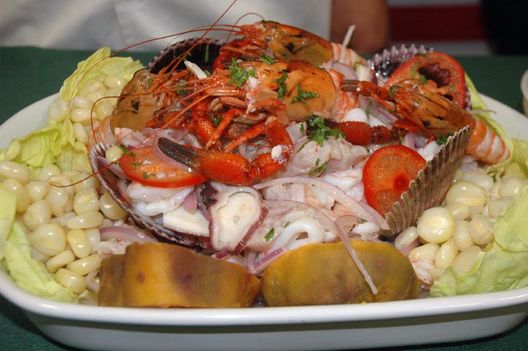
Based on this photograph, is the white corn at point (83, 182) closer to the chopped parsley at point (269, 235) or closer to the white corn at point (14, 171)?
the white corn at point (14, 171)

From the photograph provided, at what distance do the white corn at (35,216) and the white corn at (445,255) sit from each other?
880 mm

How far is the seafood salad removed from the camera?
1484 millimetres

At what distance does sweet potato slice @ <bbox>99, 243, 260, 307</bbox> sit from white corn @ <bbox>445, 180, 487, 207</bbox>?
669 millimetres

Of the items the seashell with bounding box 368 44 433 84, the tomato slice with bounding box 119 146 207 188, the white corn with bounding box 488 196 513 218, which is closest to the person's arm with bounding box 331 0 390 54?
the seashell with bounding box 368 44 433 84

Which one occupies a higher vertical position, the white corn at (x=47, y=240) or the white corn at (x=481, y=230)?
the white corn at (x=47, y=240)

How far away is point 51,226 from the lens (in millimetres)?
1649

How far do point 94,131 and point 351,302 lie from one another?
0.76 m

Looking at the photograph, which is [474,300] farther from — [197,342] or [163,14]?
[163,14]

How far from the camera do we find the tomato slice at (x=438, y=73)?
2.11 m

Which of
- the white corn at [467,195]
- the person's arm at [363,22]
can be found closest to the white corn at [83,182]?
the white corn at [467,195]

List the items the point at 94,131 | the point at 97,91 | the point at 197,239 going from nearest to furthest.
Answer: the point at 197,239
the point at 94,131
the point at 97,91

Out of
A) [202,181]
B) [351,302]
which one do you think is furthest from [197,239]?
[351,302]

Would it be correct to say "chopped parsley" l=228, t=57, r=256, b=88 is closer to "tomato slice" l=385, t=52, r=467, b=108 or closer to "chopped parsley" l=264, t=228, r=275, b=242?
"chopped parsley" l=264, t=228, r=275, b=242

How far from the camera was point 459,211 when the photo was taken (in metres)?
1.81
